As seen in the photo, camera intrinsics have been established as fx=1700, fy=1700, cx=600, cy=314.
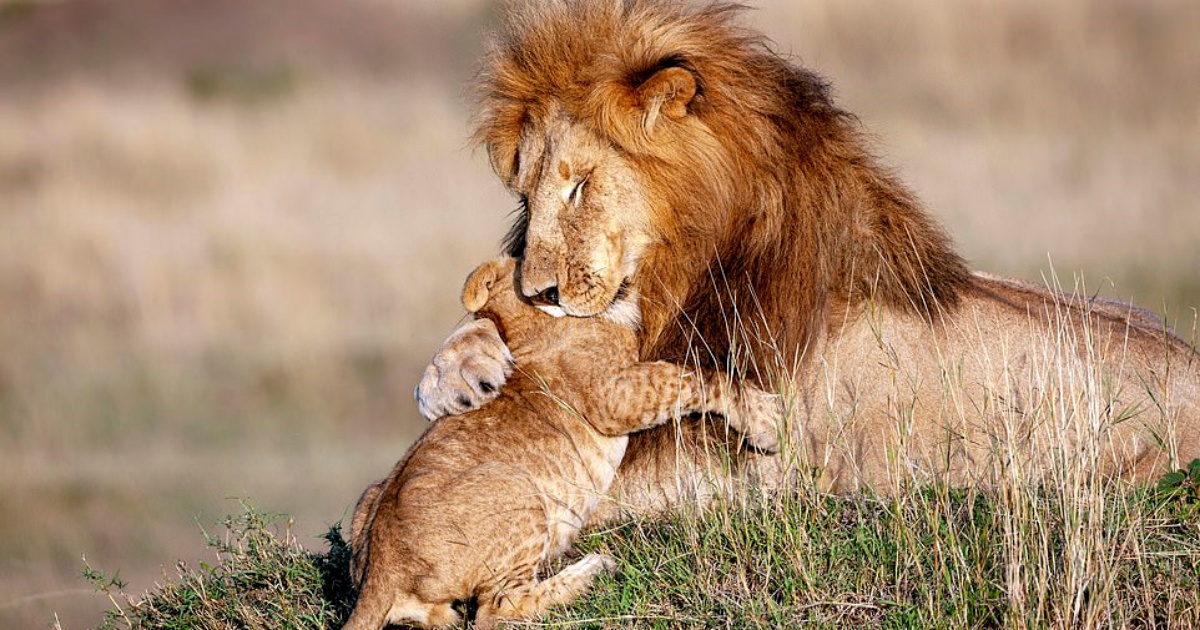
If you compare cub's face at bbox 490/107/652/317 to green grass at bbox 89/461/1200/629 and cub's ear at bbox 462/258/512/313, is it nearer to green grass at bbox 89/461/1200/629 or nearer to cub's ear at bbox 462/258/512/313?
cub's ear at bbox 462/258/512/313

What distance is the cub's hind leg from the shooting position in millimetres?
4422

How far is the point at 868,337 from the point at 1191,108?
13098 mm

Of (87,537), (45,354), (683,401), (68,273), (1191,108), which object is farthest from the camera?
(1191,108)

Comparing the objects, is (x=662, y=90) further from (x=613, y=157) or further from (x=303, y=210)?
(x=303, y=210)

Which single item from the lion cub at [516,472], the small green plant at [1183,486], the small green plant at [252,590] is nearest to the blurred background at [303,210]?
the small green plant at [252,590]

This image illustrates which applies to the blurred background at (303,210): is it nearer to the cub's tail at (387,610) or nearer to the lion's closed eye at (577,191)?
the lion's closed eye at (577,191)

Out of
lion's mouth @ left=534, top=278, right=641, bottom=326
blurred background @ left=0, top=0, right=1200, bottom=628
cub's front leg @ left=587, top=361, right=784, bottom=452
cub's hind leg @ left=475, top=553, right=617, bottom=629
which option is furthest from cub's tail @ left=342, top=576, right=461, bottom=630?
blurred background @ left=0, top=0, right=1200, bottom=628

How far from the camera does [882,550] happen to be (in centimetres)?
430

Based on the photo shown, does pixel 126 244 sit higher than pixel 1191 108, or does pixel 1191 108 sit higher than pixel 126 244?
pixel 1191 108

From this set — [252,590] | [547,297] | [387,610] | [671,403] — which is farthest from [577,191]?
[252,590]

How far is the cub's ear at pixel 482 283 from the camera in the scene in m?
5.11

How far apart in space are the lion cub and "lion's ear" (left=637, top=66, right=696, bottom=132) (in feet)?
1.92

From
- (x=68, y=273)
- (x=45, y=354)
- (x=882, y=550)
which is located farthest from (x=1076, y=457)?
(x=68, y=273)

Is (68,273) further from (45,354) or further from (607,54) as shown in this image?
(607,54)
